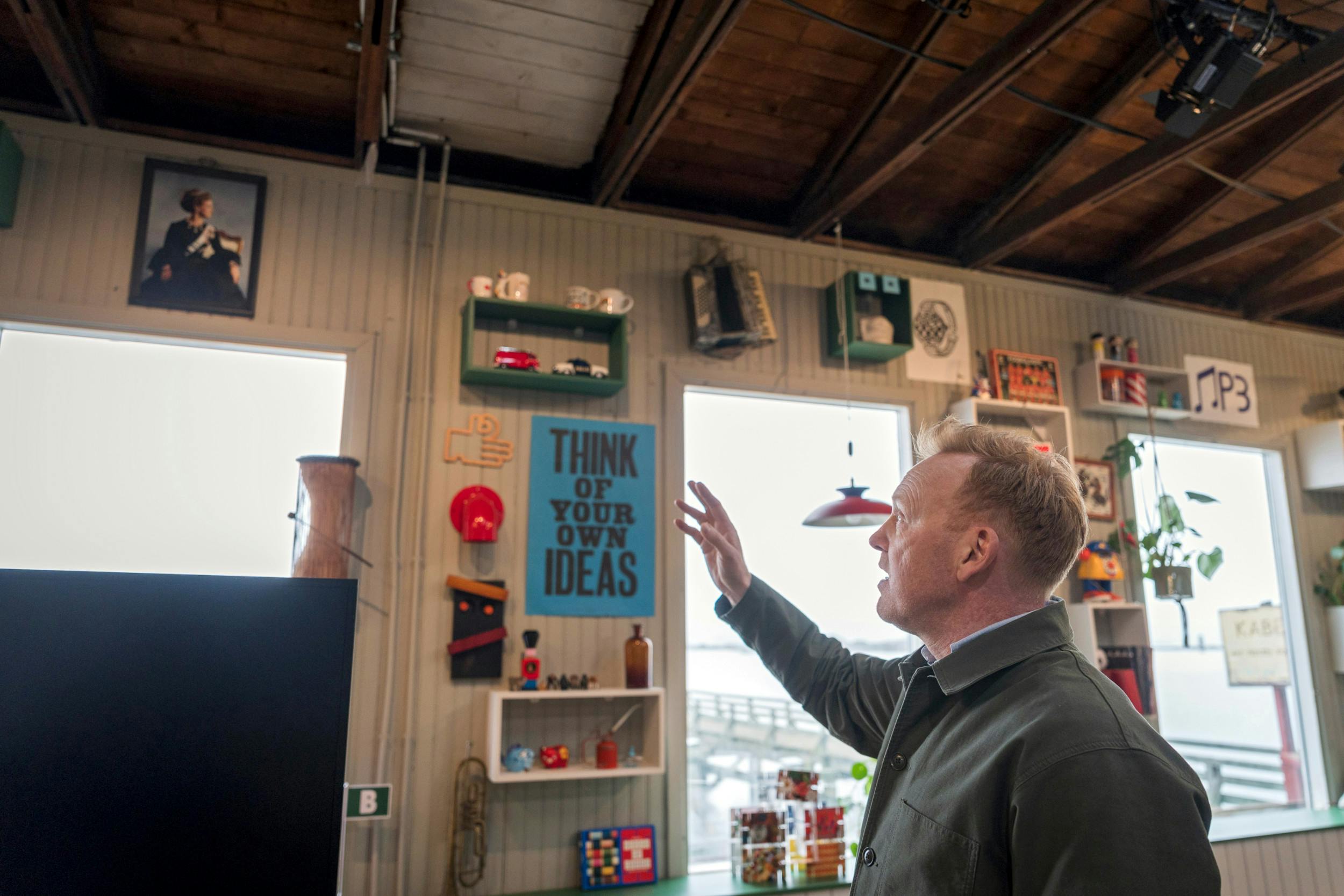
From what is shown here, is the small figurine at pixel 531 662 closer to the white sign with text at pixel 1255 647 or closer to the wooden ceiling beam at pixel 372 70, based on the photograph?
the wooden ceiling beam at pixel 372 70

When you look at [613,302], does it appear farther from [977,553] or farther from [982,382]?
[977,553]

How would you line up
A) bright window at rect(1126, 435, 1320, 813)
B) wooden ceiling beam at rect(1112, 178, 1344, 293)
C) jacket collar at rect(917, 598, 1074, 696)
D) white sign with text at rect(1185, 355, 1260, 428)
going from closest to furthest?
jacket collar at rect(917, 598, 1074, 696)
wooden ceiling beam at rect(1112, 178, 1344, 293)
bright window at rect(1126, 435, 1320, 813)
white sign with text at rect(1185, 355, 1260, 428)

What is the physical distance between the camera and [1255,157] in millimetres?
3967

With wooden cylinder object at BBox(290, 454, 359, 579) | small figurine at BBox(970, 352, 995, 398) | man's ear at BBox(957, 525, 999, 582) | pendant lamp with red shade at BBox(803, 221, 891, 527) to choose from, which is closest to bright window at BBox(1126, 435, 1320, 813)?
small figurine at BBox(970, 352, 995, 398)

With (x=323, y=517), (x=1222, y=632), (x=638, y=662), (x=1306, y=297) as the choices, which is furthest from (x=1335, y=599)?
(x=323, y=517)

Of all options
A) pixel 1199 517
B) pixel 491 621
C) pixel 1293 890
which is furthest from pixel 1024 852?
pixel 1199 517

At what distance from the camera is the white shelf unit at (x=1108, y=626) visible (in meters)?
4.02

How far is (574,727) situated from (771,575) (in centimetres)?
107

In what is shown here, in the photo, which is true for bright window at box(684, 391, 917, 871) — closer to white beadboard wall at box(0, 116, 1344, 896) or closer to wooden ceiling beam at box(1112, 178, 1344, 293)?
white beadboard wall at box(0, 116, 1344, 896)

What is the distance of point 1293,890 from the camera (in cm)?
397

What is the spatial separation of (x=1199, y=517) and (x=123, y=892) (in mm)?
5139

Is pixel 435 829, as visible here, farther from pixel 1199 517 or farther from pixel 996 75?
pixel 1199 517

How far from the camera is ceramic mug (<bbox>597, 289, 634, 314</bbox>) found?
363 centimetres

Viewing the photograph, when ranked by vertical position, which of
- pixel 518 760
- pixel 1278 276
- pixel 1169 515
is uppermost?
pixel 1278 276
